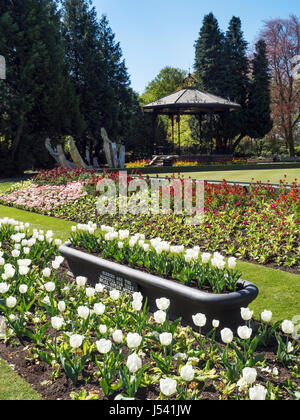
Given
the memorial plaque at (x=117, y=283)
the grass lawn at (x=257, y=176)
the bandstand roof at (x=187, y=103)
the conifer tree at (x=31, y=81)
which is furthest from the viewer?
the bandstand roof at (x=187, y=103)

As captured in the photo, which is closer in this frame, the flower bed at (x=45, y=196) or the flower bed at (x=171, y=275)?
the flower bed at (x=171, y=275)

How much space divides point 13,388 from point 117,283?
6.11 feet

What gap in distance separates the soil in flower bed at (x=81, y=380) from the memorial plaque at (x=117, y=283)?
3.28 feet

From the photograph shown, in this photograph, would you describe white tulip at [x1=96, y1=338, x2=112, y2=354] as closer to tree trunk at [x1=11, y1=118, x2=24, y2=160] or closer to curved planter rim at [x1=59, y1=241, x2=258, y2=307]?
curved planter rim at [x1=59, y1=241, x2=258, y2=307]

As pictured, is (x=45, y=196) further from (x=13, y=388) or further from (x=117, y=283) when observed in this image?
(x=13, y=388)

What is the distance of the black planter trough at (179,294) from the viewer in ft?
11.7

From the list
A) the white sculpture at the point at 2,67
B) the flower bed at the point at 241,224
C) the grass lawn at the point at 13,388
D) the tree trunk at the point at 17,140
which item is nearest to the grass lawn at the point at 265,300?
the grass lawn at the point at 13,388

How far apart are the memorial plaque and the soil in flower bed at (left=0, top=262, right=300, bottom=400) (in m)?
1.00

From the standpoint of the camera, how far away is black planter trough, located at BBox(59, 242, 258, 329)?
356 centimetres

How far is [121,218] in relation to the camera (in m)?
9.08

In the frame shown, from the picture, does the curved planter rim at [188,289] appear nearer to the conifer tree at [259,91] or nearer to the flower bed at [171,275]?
the flower bed at [171,275]

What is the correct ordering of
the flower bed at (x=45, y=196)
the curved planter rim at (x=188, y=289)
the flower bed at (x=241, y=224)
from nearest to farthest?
the curved planter rim at (x=188, y=289) → the flower bed at (x=241, y=224) → the flower bed at (x=45, y=196)
